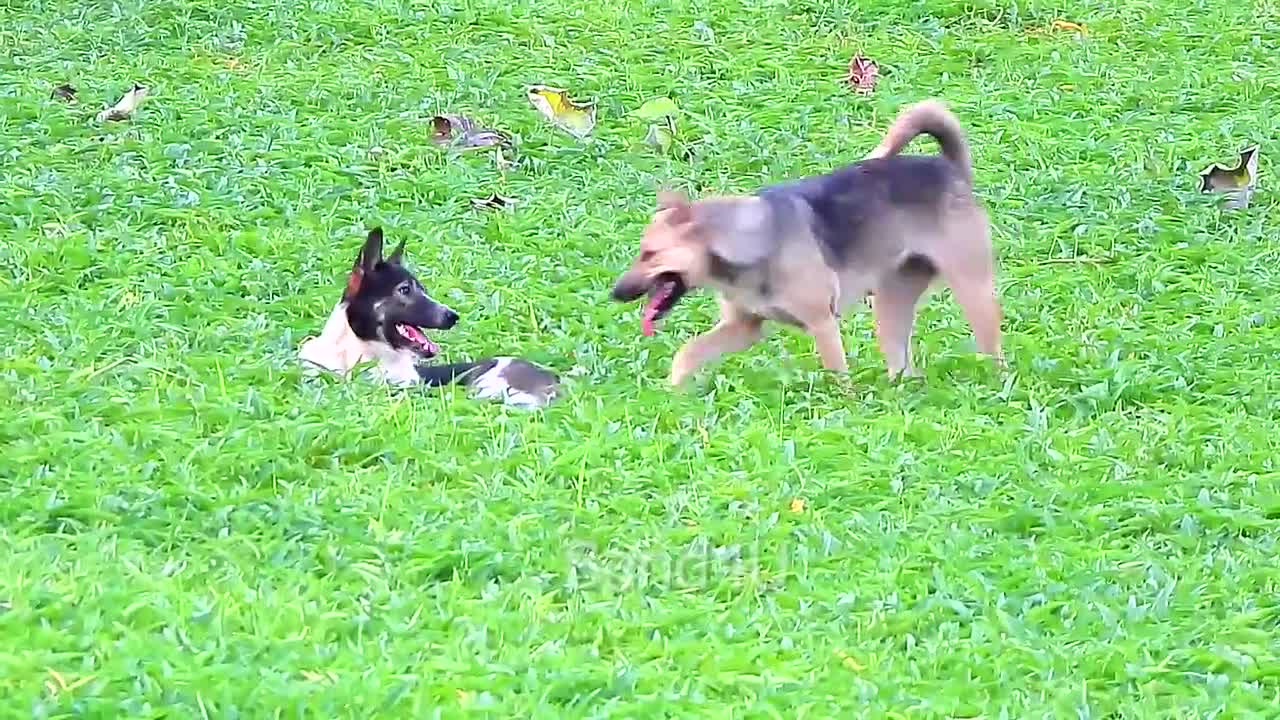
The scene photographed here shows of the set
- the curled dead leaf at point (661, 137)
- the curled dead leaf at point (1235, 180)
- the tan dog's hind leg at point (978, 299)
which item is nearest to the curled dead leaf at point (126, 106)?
the curled dead leaf at point (661, 137)

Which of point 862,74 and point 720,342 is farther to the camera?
point 862,74

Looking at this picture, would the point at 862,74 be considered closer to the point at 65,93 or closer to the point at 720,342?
the point at 65,93

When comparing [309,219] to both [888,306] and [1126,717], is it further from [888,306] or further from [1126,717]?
[1126,717]

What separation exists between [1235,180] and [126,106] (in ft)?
18.6

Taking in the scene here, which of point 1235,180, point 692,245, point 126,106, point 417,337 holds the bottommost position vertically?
point 126,106

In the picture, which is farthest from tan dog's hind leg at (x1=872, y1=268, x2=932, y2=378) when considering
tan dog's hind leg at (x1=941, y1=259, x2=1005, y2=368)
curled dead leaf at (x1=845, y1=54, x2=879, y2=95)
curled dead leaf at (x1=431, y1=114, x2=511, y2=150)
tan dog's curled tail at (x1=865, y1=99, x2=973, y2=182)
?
curled dead leaf at (x1=845, y1=54, x2=879, y2=95)

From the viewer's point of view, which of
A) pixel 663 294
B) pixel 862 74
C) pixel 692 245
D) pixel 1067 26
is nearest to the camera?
pixel 692 245

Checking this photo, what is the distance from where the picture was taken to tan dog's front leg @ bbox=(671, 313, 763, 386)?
279 inches

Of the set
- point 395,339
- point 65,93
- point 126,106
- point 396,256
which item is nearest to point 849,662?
point 395,339

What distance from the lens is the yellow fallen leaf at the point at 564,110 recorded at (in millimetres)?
10828

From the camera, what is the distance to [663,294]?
23.9ft

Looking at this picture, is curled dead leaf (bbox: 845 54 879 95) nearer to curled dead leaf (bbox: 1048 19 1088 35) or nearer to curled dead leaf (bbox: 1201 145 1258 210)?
curled dead leaf (bbox: 1048 19 1088 35)

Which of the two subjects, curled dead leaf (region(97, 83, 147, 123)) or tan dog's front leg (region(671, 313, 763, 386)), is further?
curled dead leaf (region(97, 83, 147, 123))

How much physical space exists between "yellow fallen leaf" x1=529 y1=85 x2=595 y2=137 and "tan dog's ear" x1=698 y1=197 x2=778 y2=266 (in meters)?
3.60
